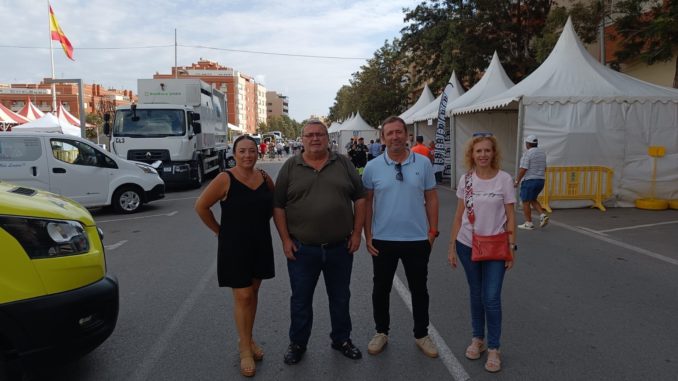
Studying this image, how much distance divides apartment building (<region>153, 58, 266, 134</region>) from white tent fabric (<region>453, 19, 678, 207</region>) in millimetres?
89337

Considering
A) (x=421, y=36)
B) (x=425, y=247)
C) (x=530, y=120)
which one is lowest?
(x=425, y=247)

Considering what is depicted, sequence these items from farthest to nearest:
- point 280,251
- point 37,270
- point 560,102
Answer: point 560,102 → point 280,251 → point 37,270

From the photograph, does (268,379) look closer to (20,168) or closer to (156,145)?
(20,168)

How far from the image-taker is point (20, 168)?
391 inches

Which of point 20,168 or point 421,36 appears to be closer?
point 20,168

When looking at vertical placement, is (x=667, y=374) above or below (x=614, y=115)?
below

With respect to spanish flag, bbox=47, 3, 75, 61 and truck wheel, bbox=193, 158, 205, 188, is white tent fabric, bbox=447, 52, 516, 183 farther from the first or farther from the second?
spanish flag, bbox=47, 3, 75, 61

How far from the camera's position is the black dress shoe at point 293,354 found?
11.9 feet

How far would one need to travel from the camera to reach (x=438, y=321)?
14.6 ft

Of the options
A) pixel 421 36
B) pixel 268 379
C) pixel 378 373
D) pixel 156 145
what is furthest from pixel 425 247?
pixel 421 36

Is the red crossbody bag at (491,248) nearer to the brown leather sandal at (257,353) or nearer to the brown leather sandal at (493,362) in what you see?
the brown leather sandal at (493,362)

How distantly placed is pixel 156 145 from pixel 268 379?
1319 cm

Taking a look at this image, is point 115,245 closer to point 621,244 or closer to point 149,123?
point 621,244

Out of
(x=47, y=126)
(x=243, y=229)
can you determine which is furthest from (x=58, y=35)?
(x=243, y=229)
